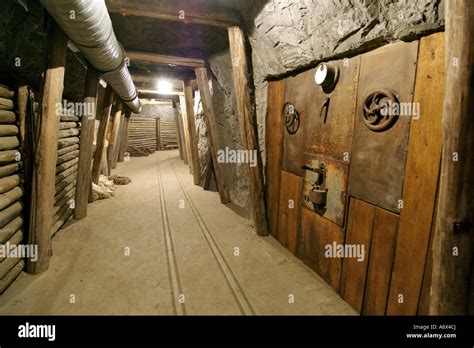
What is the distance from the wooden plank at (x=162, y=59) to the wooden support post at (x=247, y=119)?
2.00 m

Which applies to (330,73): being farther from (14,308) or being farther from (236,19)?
(14,308)

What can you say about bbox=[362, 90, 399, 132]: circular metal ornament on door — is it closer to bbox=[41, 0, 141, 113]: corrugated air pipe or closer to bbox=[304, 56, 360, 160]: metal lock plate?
bbox=[304, 56, 360, 160]: metal lock plate

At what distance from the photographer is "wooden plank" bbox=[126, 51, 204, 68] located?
204 inches

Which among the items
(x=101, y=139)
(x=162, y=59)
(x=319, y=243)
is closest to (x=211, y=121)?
(x=162, y=59)

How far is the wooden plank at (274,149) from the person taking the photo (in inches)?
143

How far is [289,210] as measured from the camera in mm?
3543

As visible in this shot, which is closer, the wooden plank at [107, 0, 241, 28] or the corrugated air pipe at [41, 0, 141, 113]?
the corrugated air pipe at [41, 0, 141, 113]

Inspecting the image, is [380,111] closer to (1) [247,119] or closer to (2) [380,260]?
(2) [380,260]

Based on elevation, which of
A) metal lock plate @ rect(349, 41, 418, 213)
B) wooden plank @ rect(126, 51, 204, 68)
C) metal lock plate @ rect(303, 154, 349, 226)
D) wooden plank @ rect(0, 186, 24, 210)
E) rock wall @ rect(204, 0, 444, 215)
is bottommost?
wooden plank @ rect(0, 186, 24, 210)

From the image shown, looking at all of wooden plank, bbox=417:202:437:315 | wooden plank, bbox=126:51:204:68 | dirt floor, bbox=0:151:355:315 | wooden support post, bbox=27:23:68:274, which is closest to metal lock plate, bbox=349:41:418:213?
wooden plank, bbox=417:202:437:315

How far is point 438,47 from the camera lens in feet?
5.47

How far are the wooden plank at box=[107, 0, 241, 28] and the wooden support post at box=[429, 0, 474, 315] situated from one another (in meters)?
3.00

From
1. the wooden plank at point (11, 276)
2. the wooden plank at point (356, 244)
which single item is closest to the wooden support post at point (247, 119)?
the wooden plank at point (356, 244)

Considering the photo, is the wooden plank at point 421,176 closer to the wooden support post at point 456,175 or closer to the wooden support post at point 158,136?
the wooden support post at point 456,175
